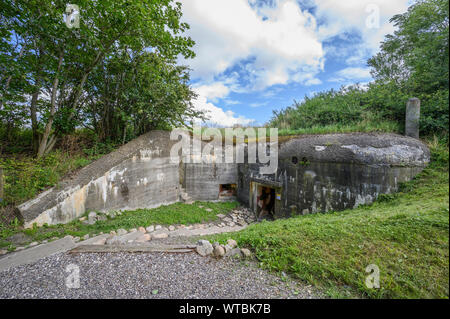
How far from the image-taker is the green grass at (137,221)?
12.1 feet

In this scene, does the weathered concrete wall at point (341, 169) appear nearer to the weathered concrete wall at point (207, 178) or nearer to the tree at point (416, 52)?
the tree at point (416, 52)

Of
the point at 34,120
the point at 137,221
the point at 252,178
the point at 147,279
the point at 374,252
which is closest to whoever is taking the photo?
the point at 374,252

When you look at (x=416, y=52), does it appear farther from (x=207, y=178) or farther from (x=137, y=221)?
(x=137, y=221)

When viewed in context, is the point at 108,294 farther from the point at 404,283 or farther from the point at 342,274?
the point at 404,283

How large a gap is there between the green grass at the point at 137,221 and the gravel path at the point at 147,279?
131cm

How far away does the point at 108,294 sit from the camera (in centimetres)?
222

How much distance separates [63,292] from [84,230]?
2556 millimetres

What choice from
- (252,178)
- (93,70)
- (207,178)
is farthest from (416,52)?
(93,70)

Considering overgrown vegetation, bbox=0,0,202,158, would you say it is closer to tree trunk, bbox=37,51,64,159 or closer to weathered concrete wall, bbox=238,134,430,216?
tree trunk, bbox=37,51,64,159

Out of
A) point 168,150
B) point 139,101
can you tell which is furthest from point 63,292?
point 139,101

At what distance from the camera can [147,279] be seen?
2.45m

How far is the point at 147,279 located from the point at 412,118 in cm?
722

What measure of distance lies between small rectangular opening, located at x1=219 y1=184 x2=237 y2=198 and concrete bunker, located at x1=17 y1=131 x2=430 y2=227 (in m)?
0.23

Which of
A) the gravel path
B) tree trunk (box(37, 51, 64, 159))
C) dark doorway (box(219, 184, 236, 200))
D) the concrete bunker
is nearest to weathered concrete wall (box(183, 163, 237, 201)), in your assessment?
the concrete bunker
